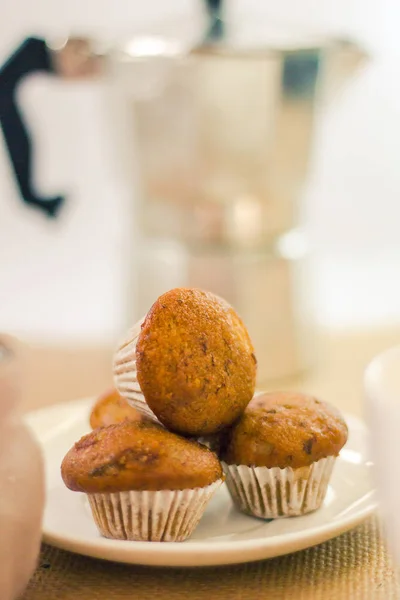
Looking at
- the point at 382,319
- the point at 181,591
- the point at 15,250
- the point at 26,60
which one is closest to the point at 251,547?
the point at 181,591

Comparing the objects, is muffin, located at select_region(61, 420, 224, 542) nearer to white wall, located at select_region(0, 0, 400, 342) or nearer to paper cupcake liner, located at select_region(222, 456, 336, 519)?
paper cupcake liner, located at select_region(222, 456, 336, 519)

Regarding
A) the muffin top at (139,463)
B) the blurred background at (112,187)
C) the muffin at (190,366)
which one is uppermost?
the muffin at (190,366)

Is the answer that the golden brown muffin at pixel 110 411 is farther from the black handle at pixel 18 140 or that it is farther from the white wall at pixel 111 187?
the white wall at pixel 111 187

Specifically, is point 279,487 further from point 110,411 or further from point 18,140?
point 18,140

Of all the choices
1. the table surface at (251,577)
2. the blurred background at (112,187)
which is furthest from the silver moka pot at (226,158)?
the table surface at (251,577)

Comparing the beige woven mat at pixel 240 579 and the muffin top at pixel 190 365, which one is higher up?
the muffin top at pixel 190 365
